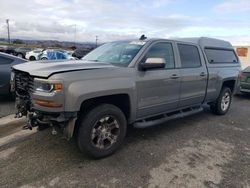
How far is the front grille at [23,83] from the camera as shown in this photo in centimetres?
349

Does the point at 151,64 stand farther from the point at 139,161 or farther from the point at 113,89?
the point at 139,161

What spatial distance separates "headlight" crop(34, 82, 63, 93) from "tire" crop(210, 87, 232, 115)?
471 centimetres

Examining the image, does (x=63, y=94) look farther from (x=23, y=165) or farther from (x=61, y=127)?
(x=23, y=165)

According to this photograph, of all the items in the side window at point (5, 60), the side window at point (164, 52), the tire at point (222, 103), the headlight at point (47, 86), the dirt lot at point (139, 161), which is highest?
the side window at point (164, 52)

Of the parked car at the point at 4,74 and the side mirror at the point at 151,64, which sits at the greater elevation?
the side mirror at the point at 151,64

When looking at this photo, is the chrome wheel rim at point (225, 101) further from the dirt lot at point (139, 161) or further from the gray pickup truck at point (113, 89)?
the dirt lot at point (139, 161)

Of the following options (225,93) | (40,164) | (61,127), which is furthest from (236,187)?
(225,93)

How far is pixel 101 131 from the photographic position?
147 inches

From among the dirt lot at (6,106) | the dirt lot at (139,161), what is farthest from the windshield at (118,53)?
the dirt lot at (6,106)

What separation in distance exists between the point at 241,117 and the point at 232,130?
1416 mm

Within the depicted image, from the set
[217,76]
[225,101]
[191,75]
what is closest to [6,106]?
[191,75]

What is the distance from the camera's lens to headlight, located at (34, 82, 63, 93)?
315cm

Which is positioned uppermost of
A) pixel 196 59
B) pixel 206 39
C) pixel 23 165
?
pixel 206 39

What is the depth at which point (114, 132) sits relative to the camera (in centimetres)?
393
